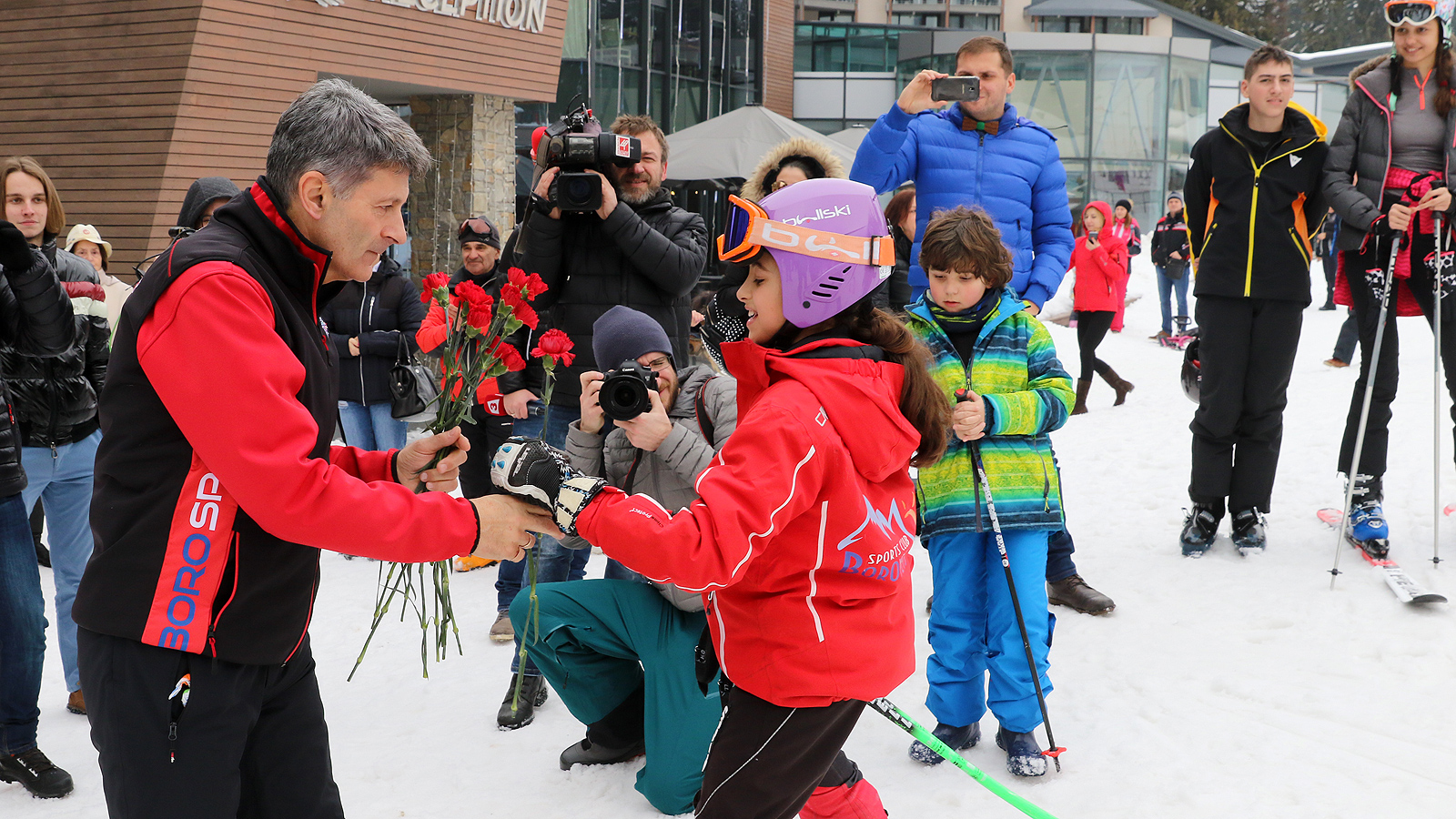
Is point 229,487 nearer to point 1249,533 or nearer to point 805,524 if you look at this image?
point 805,524

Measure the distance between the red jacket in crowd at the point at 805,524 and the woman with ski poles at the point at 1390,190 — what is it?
3.72 meters

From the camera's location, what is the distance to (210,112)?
32.3 ft

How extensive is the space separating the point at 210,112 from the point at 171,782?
31.3 ft

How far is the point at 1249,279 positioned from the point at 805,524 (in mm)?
3849

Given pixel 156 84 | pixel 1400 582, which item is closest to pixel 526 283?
pixel 1400 582

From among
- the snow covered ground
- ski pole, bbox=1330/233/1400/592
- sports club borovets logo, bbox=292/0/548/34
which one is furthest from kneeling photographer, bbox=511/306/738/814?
sports club borovets logo, bbox=292/0/548/34

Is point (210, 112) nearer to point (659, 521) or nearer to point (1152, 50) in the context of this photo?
point (659, 521)

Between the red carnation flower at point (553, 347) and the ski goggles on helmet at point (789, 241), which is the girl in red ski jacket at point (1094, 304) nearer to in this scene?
the red carnation flower at point (553, 347)

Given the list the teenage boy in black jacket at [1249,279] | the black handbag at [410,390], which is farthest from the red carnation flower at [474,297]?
the teenage boy in black jacket at [1249,279]

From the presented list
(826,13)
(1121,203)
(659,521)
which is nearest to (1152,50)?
(826,13)

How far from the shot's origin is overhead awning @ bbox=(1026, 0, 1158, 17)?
30.6 m

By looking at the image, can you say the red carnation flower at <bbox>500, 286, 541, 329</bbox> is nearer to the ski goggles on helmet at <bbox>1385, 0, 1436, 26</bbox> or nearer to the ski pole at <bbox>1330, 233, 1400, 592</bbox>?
the ski pole at <bbox>1330, 233, 1400, 592</bbox>

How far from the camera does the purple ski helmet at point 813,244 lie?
2182 millimetres

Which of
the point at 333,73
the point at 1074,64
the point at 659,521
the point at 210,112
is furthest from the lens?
the point at 1074,64
